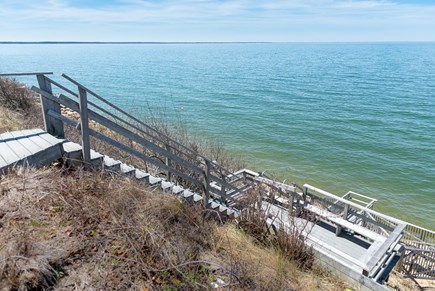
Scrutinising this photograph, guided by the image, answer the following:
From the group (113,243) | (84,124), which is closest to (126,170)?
(84,124)

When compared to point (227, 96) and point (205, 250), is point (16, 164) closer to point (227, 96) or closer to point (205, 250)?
point (205, 250)

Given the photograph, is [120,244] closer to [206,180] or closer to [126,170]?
[126,170]

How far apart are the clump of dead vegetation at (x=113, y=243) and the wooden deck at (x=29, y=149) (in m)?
0.24

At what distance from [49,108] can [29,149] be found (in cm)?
86

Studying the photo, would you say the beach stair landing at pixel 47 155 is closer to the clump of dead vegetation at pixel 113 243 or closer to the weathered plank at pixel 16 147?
the weathered plank at pixel 16 147

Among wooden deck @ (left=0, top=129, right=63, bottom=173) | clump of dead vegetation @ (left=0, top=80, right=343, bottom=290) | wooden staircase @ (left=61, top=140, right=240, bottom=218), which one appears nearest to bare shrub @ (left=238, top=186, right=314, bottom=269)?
clump of dead vegetation @ (left=0, top=80, right=343, bottom=290)

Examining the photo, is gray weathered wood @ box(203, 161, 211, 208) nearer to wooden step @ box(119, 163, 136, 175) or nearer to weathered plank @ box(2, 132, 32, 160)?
wooden step @ box(119, 163, 136, 175)

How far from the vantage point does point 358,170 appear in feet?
59.7

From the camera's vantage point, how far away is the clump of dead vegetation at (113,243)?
344 cm

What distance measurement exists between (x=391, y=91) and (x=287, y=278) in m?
42.0

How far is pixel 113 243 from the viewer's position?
3994 mm

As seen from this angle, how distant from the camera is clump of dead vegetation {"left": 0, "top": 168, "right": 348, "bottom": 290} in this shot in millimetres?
3439

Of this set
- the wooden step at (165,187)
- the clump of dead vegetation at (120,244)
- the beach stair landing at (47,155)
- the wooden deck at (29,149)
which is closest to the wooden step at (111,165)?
the beach stair landing at (47,155)

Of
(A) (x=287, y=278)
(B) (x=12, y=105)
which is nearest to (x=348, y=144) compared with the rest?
(A) (x=287, y=278)
